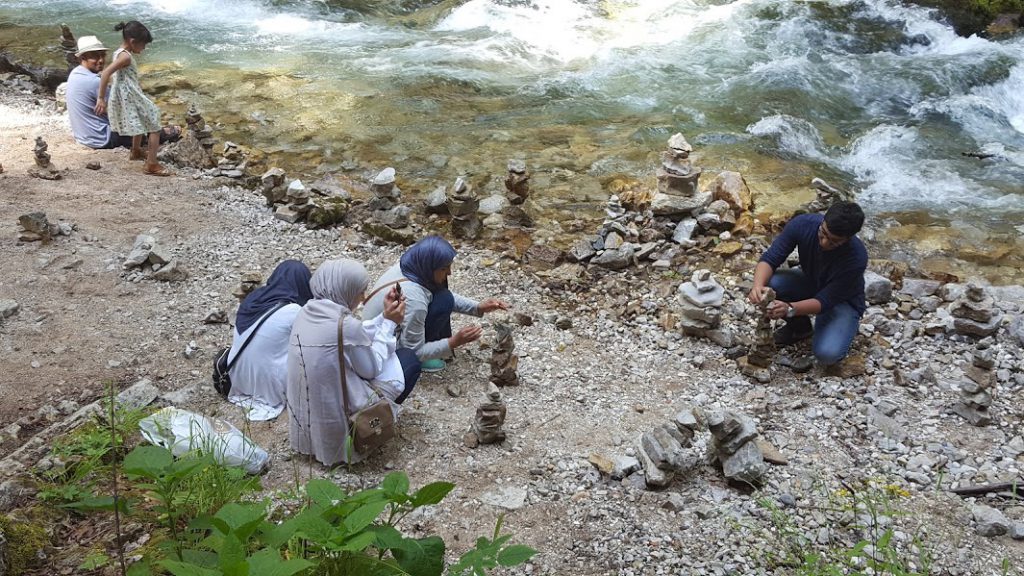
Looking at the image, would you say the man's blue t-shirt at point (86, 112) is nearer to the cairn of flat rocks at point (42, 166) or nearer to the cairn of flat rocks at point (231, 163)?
the cairn of flat rocks at point (42, 166)

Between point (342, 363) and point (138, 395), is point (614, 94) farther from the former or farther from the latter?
point (138, 395)

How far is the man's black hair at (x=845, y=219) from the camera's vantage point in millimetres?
4594

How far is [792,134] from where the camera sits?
8.78 m

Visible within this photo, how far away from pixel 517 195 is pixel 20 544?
15.9ft

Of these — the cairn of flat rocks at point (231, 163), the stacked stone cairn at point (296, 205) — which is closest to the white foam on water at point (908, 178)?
the stacked stone cairn at point (296, 205)

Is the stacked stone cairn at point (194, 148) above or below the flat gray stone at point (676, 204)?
below

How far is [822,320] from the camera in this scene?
505 cm

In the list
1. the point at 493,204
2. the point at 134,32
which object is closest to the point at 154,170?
the point at 134,32

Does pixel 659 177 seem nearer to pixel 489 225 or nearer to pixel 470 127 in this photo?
pixel 489 225

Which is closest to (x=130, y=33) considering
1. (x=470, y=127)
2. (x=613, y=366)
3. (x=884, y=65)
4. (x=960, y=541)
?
(x=470, y=127)

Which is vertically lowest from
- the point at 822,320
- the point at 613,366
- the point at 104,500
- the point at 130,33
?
the point at 613,366

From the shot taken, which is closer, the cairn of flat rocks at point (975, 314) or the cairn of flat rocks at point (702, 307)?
the cairn of flat rocks at point (975, 314)

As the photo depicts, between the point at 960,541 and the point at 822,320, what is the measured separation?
5.99 ft

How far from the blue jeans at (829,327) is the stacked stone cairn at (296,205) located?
4.30m
